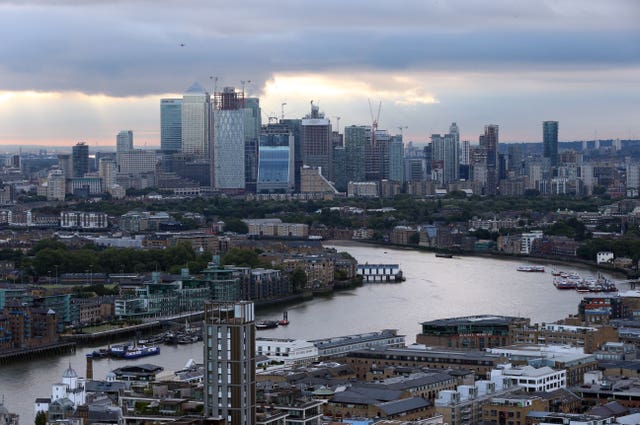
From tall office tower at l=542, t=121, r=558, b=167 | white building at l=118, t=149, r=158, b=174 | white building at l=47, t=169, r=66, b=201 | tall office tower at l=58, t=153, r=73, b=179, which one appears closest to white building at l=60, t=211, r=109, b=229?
white building at l=47, t=169, r=66, b=201

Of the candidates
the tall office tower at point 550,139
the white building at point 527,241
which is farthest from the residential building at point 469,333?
the tall office tower at point 550,139

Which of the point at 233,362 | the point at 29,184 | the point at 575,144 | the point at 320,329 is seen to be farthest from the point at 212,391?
the point at 575,144

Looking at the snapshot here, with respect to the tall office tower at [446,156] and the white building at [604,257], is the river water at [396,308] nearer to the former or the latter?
the white building at [604,257]

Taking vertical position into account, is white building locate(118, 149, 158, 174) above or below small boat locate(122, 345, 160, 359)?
above

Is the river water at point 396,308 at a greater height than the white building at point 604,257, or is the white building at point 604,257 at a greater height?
the white building at point 604,257

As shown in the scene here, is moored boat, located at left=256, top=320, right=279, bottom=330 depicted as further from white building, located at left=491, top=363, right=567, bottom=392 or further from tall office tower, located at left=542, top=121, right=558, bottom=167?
tall office tower, located at left=542, top=121, right=558, bottom=167

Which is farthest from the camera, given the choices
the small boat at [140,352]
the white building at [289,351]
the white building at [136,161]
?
the white building at [136,161]
